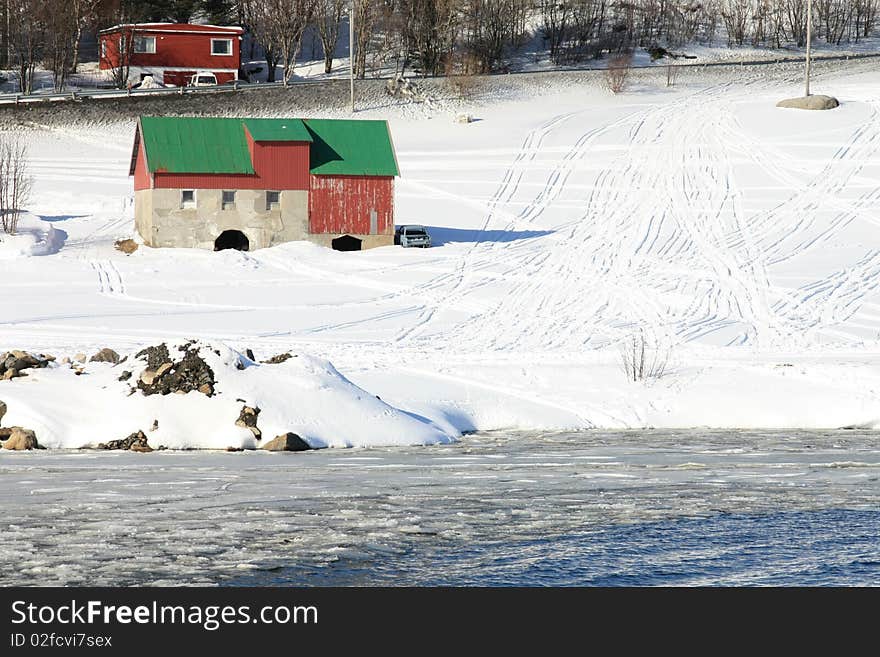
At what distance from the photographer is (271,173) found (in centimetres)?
Answer: 4478

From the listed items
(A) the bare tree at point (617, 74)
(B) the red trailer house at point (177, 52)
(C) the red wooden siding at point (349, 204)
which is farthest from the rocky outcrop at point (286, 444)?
(A) the bare tree at point (617, 74)

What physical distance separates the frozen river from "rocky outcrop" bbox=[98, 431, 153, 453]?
1.34 ft

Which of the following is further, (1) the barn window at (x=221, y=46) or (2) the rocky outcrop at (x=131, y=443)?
(1) the barn window at (x=221, y=46)

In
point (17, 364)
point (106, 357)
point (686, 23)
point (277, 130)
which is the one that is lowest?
point (106, 357)

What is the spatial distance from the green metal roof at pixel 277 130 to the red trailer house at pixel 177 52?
2914 centimetres

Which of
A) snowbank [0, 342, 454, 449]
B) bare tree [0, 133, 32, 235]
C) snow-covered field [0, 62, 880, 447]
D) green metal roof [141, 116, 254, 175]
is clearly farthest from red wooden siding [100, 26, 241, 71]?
snowbank [0, 342, 454, 449]

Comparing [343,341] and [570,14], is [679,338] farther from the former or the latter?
→ [570,14]

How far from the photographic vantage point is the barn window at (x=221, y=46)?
2911 inches

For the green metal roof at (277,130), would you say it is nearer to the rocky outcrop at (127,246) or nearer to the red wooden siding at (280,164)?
the red wooden siding at (280,164)

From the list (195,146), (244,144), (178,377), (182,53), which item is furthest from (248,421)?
(182,53)

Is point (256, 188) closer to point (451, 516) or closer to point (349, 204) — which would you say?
point (349, 204)

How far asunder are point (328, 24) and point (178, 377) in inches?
Answer: 2542

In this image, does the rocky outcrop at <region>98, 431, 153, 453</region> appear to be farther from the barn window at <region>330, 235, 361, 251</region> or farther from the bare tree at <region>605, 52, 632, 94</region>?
the bare tree at <region>605, 52, 632, 94</region>
